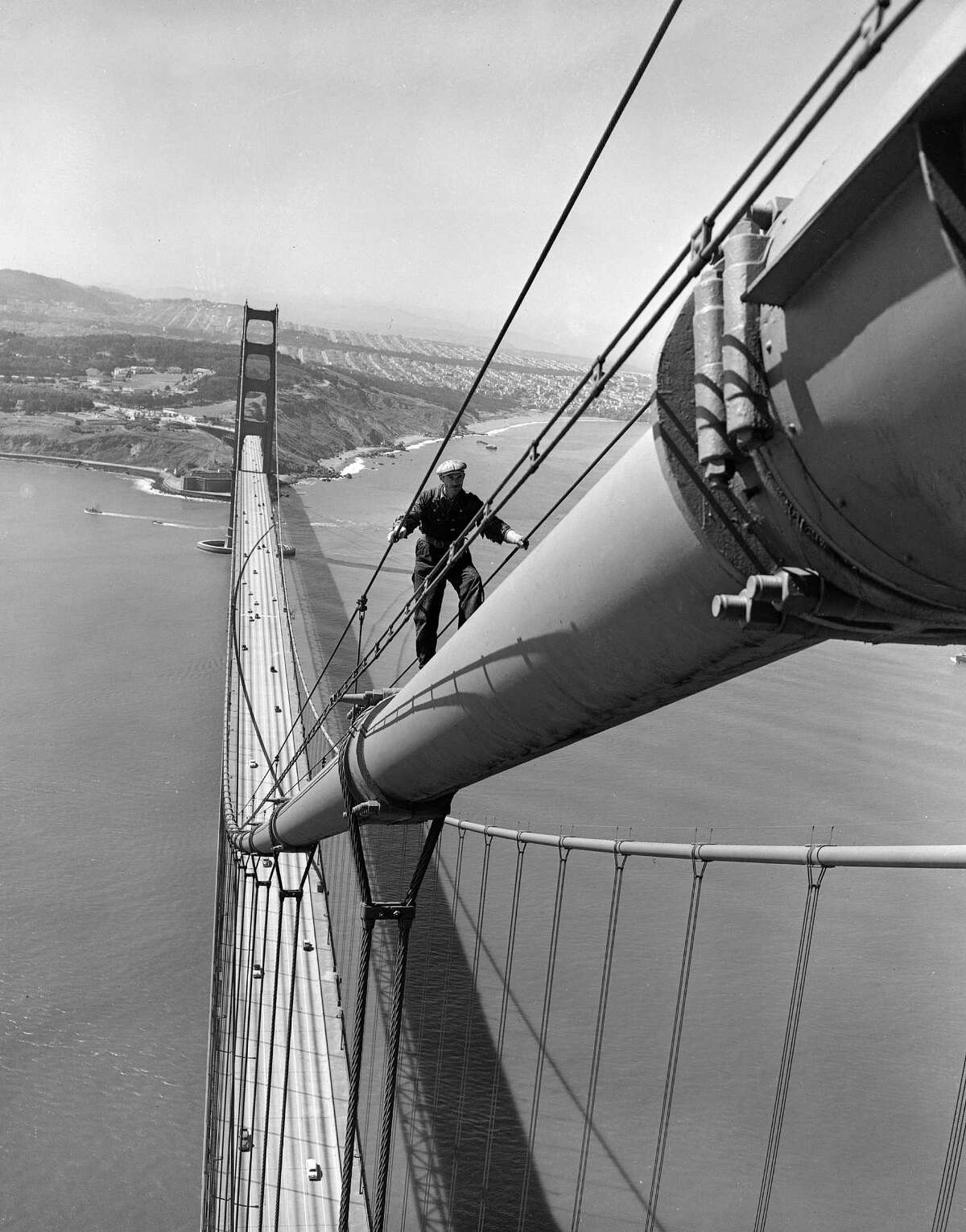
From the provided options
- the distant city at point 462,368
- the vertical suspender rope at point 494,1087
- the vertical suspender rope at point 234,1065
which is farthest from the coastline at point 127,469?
the vertical suspender rope at point 494,1087

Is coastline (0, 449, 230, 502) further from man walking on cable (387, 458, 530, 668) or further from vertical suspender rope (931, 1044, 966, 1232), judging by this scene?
man walking on cable (387, 458, 530, 668)

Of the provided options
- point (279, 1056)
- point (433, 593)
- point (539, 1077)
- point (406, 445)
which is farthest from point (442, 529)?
point (406, 445)

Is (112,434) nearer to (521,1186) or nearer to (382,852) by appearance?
(382,852)

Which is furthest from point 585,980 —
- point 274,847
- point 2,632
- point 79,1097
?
point 2,632

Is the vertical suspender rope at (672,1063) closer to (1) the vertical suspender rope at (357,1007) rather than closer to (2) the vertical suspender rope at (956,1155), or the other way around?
(2) the vertical suspender rope at (956,1155)

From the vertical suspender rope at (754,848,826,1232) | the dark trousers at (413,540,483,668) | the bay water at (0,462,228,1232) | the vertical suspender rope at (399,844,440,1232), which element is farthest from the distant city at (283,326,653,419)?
the dark trousers at (413,540,483,668)

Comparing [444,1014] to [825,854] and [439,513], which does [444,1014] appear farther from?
[825,854]
